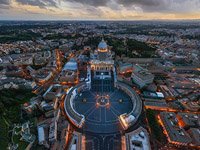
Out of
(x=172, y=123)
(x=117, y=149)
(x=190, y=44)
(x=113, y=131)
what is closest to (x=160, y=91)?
(x=172, y=123)

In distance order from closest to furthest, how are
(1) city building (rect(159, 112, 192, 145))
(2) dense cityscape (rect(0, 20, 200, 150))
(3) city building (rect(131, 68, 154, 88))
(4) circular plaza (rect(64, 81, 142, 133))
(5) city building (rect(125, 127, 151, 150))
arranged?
(5) city building (rect(125, 127, 151, 150))
(2) dense cityscape (rect(0, 20, 200, 150))
(1) city building (rect(159, 112, 192, 145))
(4) circular plaza (rect(64, 81, 142, 133))
(3) city building (rect(131, 68, 154, 88))

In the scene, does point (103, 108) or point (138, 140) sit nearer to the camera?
point (138, 140)

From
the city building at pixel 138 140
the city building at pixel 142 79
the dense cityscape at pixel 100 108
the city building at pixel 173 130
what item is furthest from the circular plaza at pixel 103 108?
the city building at pixel 142 79

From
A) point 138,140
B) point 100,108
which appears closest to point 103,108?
point 100,108

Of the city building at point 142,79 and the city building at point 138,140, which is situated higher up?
the city building at point 142,79

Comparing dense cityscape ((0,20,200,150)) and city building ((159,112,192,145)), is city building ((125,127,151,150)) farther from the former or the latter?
city building ((159,112,192,145))

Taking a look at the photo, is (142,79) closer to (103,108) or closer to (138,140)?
(103,108)

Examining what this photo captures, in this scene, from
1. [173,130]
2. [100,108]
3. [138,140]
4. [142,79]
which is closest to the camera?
[138,140]

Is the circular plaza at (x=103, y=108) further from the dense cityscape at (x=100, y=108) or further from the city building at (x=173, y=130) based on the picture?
the city building at (x=173, y=130)

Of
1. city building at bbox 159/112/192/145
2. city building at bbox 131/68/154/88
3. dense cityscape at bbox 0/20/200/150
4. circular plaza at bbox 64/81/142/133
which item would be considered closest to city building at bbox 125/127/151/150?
dense cityscape at bbox 0/20/200/150

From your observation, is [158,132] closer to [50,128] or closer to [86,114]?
[86,114]

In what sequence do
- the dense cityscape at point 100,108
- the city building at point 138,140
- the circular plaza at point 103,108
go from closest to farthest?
the city building at point 138,140, the dense cityscape at point 100,108, the circular plaza at point 103,108
